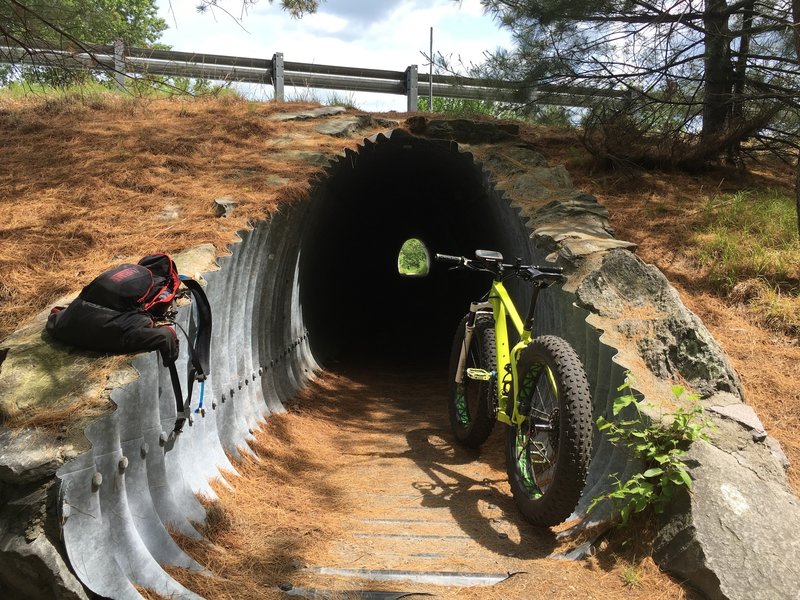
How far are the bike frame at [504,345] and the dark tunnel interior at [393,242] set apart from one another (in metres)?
1.96

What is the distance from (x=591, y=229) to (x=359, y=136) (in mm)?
4420

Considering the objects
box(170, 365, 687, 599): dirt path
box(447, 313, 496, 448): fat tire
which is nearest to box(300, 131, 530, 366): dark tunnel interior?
box(447, 313, 496, 448): fat tire

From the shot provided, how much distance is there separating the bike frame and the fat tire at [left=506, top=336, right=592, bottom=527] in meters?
0.33

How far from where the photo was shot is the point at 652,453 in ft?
11.5

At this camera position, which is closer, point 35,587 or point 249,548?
point 35,587

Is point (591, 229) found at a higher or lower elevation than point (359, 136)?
lower

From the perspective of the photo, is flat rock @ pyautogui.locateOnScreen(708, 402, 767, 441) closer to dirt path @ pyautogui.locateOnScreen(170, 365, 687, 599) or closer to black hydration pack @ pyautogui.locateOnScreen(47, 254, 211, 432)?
dirt path @ pyautogui.locateOnScreen(170, 365, 687, 599)

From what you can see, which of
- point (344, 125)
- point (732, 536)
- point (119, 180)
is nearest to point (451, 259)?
point (732, 536)

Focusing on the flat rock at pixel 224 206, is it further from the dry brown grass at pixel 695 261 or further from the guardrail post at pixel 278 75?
the guardrail post at pixel 278 75

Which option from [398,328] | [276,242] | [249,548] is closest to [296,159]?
[276,242]

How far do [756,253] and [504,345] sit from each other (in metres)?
3.10

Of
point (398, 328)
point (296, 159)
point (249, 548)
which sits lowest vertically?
point (398, 328)

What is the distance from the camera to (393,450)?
6.16m

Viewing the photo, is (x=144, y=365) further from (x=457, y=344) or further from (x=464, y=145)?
(x=464, y=145)
